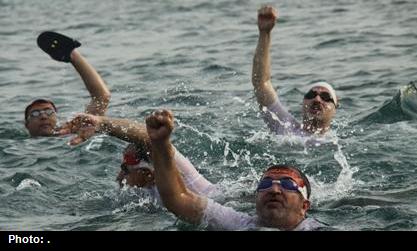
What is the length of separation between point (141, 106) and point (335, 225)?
7.31 meters

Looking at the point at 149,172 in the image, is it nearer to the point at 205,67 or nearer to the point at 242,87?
the point at 242,87

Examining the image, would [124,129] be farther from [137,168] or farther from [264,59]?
[264,59]

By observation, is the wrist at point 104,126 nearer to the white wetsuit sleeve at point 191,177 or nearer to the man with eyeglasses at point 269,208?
the man with eyeglasses at point 269,208

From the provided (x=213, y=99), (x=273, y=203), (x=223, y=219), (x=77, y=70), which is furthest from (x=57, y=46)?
(x=213, y=99)

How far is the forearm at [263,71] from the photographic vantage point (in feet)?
39.8

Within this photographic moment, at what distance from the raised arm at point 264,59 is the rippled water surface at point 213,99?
0.84 m

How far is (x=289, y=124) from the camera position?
13219 millimetres

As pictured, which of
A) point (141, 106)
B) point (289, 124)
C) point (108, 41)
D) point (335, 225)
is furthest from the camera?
point (108, 41)

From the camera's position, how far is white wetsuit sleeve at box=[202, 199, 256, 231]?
27.3 ft

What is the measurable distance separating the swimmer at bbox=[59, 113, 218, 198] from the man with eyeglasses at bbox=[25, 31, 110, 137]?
158cm

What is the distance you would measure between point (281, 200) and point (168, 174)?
1.63 m

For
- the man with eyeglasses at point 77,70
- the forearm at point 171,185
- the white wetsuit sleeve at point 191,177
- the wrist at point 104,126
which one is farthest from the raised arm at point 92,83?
the forearm at point 171,185

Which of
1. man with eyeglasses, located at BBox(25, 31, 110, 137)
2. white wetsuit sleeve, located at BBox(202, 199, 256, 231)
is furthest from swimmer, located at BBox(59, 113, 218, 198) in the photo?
man with eyeglasses, located at BBox(25, 31, 110, 137)
